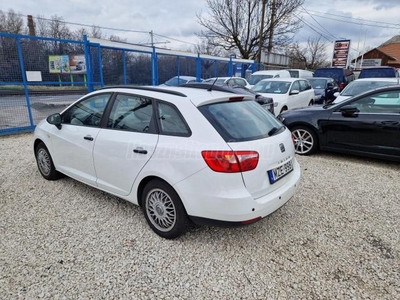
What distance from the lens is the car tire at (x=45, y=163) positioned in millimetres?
4023

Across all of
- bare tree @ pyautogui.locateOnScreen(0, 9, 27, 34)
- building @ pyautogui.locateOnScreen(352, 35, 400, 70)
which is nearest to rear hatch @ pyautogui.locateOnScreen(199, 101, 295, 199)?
bare tree @ pyautogui.locateOnScreen(0, 9, 27, 34)

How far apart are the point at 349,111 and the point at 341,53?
32.9 metres

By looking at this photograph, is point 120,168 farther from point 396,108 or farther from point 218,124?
point 396,108

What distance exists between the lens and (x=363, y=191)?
394cm

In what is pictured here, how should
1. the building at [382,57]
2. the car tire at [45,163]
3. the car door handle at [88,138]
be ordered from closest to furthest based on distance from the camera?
1. the car door handle at [88,138]
2. the car tire at [45,163]
3. the building at [382,57]

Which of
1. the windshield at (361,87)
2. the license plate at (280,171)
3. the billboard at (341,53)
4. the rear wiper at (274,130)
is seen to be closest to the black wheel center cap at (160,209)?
the license plate at (280,171)

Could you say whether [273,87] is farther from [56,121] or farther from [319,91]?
[56,121]

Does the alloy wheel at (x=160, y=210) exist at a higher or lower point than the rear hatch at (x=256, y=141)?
lower

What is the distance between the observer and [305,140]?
223 inches

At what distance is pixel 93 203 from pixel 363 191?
3.88 m

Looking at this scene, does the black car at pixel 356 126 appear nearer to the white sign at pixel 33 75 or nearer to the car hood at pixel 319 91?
the white sign at pixel 33 75

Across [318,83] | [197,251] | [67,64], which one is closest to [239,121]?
[197,251]

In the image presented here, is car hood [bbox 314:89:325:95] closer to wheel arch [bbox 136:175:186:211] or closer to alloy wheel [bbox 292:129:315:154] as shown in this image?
alloy wheel [bbox 292:129:315:154]

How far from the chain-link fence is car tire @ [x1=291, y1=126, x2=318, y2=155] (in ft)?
21.7
